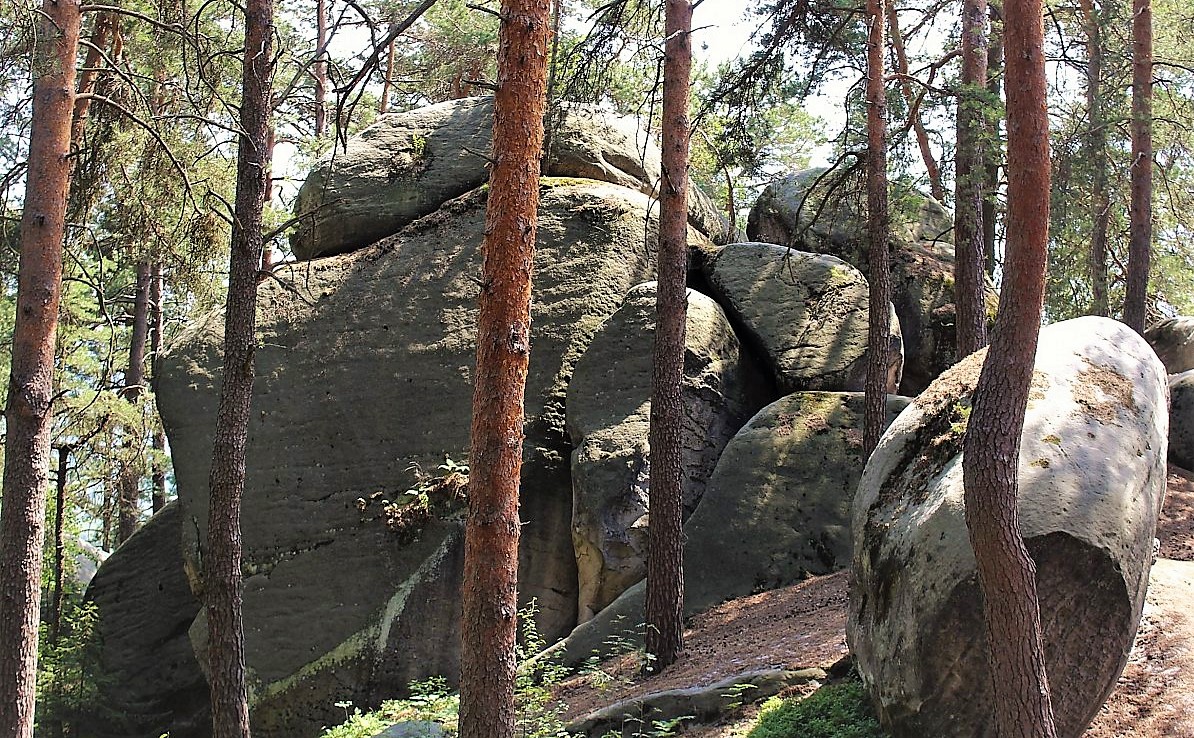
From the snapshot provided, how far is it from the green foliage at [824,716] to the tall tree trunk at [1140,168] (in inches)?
334

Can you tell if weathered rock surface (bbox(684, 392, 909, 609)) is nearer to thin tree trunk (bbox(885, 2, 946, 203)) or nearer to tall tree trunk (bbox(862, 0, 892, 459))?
tall tree trunk (bbox(862, 0, 892, 459))

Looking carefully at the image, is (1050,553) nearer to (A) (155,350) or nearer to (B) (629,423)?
(B) (629,423)

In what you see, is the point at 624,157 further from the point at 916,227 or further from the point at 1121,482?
the point at 1121,482

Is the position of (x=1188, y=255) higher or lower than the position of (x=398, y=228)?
higher

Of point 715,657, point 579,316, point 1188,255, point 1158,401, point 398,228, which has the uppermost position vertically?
point 1188,255

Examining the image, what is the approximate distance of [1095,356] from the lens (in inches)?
287

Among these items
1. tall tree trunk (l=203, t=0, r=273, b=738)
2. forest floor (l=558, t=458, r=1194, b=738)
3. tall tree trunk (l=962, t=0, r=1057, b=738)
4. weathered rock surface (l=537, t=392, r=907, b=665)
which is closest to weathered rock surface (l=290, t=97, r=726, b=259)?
weathered rock surface (l=537, t=392, r=907, b=665)

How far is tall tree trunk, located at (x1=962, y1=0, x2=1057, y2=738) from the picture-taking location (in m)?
5.60

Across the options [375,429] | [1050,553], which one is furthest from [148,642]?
[1050,553]

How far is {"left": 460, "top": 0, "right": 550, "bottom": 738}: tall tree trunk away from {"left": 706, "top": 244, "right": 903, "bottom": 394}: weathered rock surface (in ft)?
24.1

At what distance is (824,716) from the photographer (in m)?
7.37

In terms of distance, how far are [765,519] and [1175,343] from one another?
6324 millimetres

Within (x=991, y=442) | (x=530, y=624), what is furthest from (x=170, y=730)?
(x=991, y=442)

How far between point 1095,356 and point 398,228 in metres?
9.91
